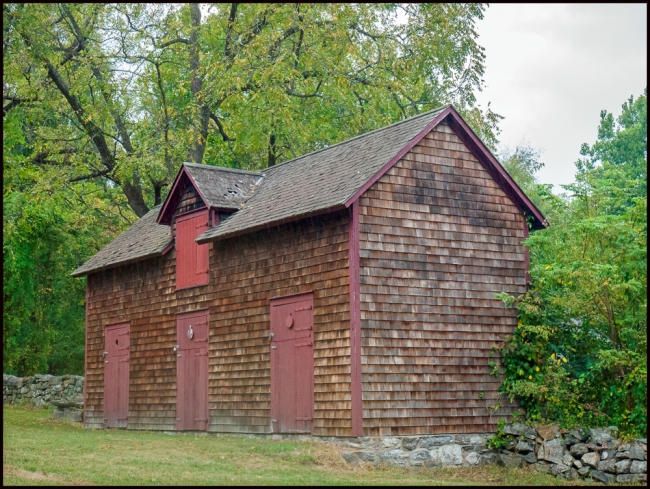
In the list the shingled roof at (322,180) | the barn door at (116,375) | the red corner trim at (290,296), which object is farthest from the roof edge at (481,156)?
the barn door at (116,375)

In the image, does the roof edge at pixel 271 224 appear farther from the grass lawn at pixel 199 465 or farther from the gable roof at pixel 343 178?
the grass lawn at pixel 199 465

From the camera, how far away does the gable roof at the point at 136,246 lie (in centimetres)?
2161

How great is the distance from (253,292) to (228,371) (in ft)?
5.94

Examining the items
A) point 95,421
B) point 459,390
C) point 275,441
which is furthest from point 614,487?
point 95,421

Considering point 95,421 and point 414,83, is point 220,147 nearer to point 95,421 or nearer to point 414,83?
point 414,83

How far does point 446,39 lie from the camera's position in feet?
96.0

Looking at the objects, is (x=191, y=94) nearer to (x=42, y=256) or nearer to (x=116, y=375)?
(x=42, y=256)

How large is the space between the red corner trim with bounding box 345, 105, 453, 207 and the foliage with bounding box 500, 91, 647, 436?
2913mm

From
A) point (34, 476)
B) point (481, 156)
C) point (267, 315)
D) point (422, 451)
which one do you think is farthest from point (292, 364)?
point (34, 476)

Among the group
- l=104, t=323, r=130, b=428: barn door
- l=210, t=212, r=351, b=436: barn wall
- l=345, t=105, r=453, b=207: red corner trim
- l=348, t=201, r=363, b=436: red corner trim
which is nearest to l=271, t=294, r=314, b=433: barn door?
l=210, t=212, r=351, b=436: barn wall

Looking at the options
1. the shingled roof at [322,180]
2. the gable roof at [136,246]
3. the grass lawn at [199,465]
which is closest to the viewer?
the grass lawn at [199,465]

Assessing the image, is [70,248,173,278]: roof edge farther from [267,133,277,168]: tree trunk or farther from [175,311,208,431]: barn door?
[267,133,277,168]: tree trunk

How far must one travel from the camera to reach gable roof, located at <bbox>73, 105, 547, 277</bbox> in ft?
54.0

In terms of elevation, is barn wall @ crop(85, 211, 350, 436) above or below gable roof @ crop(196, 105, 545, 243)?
below
